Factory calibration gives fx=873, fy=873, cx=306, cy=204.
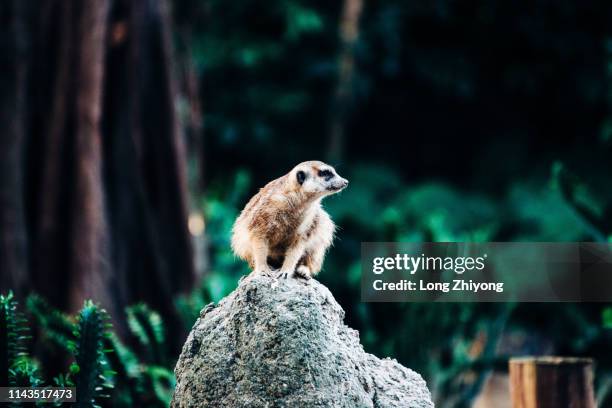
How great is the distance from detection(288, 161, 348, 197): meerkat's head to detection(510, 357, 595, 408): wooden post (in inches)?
53.2

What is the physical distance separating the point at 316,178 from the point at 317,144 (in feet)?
35.6

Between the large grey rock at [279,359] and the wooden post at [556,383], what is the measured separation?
913 millimetres

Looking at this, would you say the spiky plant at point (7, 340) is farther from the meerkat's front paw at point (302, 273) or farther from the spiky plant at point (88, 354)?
the meerkat's front paw at point (302, 273)

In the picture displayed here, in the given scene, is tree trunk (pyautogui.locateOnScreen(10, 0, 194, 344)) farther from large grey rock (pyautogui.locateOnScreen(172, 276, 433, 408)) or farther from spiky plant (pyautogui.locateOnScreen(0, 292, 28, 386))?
large grey rock (pyautogui.locateOnScreen(172, 276, 433, 408))

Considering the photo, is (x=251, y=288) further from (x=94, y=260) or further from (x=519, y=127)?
(x=519, y=127)

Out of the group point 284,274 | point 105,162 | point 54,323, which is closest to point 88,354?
point 284,274

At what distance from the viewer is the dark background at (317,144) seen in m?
6.15

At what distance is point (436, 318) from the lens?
7.05 meters

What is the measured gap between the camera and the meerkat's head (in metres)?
2.91

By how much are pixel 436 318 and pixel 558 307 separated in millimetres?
3222

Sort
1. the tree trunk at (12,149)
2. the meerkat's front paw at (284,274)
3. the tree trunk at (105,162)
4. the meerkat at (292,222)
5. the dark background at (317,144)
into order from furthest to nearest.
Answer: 1. the dark background at (317,144)
2. the tree trunk at (105,162)
3. the tree trunk at (12,149)
4. the meerkat at (292,222)
5. the meerkat's front paw at (284,274)

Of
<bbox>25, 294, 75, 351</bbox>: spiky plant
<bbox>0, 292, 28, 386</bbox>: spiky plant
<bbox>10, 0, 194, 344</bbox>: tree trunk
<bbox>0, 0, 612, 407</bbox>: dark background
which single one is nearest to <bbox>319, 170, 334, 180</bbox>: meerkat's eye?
<bbox>0, 292, 28, 386</bbox>: spiky plant

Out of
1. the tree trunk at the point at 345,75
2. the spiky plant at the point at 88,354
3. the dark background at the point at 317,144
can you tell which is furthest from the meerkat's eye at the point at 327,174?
the tree trunk at the point at 345,75

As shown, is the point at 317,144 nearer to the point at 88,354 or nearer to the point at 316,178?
the point at 88,354
